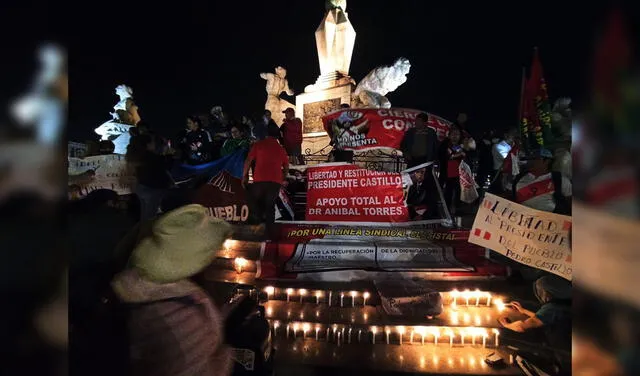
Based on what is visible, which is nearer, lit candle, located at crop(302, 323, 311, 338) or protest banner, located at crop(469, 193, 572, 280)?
protest banner, located at crop(469, 193, 572, 280)

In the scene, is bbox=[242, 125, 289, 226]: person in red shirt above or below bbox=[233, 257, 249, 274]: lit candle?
above

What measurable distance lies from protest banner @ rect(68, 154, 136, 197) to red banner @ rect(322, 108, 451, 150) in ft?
13.7

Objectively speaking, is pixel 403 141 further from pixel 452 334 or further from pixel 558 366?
pixel 558 366

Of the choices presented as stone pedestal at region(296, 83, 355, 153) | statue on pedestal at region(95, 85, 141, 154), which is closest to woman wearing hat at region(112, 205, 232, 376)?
statue on pedestal at region(95, 85, 141, 154)

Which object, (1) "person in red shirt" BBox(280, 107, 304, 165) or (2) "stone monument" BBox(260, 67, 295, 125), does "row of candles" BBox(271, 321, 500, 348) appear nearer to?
(1) "person in red shirt" BBox(280, 107, 304, 165)

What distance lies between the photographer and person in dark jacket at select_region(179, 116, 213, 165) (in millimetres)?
7430

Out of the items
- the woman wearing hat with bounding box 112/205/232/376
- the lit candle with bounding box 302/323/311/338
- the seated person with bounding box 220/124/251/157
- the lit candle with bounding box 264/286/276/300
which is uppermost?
the seated person with bounding box 220/124/251/157

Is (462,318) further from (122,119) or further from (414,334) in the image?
(122,119)

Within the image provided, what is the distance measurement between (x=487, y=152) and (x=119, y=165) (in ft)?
28.3

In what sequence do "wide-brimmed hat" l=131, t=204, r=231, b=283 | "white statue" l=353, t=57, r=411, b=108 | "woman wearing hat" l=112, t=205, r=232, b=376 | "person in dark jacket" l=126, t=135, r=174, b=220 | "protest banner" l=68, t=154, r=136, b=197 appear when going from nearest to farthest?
"woman wearing hat" l=112, t=205, r=232, b=376
"wide-brimmed hat" l=131, t=204, r=231, b=283
"person in dark jacket" l=126, t=135, r=174, b=220
"protest banner" l=68, t=154, r=136, b=197
"white statue" l=353, t=57, r=411, b=108

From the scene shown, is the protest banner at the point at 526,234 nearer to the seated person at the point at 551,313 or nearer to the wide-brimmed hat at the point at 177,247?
the seated person at the point at 551,313

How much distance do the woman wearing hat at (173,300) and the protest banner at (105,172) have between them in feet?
14.4

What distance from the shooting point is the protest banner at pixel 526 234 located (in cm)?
270

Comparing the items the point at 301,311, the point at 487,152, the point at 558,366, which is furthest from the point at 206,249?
the point at 487,152
